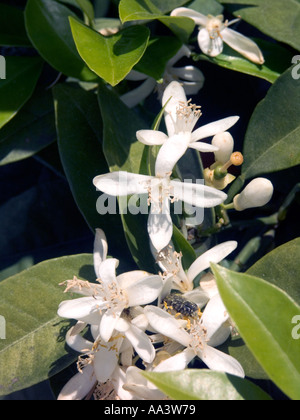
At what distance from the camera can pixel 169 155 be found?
0.78 metres

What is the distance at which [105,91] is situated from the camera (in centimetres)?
93

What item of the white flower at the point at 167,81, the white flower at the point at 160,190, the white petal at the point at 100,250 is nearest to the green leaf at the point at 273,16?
the white flower at the point at 167,81

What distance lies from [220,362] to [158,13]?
0.63 m

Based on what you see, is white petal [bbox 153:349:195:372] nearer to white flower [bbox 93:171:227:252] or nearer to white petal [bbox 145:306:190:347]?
white petal [bbox 145:306:190:347]

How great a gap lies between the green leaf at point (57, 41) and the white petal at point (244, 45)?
0.28m

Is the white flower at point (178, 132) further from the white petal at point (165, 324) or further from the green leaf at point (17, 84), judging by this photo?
the green leaf at point (17, 84)

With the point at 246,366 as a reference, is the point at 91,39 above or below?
above

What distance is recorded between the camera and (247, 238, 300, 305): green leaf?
2.51 feet

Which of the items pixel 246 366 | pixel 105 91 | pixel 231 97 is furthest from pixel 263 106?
pixel 246 366

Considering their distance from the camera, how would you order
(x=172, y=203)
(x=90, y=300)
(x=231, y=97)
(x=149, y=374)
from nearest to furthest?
(x=149, y=374), (x=90, y=300), (x=172, y=203), (x=231, y=97)

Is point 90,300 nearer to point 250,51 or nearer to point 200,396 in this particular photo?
point 200,396

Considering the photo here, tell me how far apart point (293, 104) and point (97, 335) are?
1.71 feet

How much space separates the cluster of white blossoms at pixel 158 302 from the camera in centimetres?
73

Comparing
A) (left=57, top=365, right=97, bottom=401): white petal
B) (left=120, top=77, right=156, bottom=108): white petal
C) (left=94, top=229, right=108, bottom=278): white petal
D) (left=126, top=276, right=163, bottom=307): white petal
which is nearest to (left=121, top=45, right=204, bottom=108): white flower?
(left=120, top=77, right=156, bottom=108): white petal
